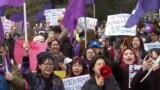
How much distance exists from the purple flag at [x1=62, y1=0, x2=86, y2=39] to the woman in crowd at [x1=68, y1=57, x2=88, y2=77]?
3.41m

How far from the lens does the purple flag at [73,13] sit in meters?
11.2

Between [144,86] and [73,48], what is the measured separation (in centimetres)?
469

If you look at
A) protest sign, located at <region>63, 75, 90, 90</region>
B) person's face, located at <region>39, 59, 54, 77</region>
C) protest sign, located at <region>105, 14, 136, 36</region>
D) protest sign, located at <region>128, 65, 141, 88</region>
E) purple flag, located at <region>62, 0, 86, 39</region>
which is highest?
purple flag, located at <region>62, 0, 86, 39</region>

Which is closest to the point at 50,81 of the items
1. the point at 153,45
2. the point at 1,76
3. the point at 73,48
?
the point at 1,76

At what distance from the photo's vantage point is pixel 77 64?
7.72m

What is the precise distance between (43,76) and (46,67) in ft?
0.39

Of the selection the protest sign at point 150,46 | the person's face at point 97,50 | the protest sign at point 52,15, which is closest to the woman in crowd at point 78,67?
the person's face at point 97,50

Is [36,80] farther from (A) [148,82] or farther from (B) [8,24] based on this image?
(B) [8,24]

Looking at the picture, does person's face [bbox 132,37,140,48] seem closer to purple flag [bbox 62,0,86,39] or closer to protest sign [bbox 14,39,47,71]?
protest sign [bbox 14,39,47,71]

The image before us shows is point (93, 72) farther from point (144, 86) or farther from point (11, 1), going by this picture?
point (11, 1)

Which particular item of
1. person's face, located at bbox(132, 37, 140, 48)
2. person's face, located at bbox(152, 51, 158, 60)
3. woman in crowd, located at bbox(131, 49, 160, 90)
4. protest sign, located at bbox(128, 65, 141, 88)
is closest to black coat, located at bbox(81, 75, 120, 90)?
woman in crowd, located at bbox(131, 49, 160, 90)

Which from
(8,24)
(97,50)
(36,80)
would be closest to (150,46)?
(97,50)

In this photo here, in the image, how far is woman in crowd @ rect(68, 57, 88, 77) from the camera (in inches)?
Answer: 305

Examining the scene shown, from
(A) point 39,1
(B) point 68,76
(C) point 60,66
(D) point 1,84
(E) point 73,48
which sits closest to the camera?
(D) point 1,84
